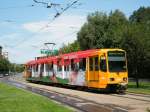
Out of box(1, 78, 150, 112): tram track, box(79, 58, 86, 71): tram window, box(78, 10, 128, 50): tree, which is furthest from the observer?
box(78, 10, 128, 50): tree

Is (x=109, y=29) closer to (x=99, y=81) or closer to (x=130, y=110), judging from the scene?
(x=99, y=81)

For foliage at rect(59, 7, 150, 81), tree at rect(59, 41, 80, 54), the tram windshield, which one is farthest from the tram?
tree at rect(59, 41, 80, 54)

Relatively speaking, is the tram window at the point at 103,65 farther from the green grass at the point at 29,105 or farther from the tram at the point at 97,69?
the green grass at the point at 29,105

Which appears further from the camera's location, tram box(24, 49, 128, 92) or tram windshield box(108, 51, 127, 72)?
tram windshield box(108, 51, 127, 72)

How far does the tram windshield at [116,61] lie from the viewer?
33.0m

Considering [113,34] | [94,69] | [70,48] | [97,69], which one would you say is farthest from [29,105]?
[70,48]

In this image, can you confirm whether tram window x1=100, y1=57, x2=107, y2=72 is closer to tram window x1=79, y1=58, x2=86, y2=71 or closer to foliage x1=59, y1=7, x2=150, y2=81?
tram window x1=79, y1=58, x2=86, y2=71

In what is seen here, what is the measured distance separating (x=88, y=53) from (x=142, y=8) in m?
70.4

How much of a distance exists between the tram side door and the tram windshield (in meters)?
1.03

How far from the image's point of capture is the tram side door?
110 feet

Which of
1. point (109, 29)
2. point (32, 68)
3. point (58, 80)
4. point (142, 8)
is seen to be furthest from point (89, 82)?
point (142, 8)

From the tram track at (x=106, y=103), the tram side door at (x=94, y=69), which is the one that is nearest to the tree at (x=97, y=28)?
the tram side door at (x=94, y=69)

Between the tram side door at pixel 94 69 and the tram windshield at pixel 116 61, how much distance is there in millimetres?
1032

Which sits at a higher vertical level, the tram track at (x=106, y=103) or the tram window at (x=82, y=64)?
the tram window at (x=82, y=64)
